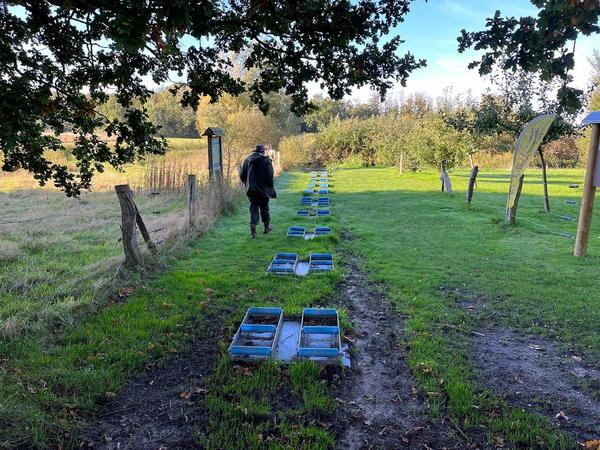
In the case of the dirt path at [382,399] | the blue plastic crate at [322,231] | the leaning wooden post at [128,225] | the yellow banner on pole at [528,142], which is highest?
the yellow banner on pole at [528,142]

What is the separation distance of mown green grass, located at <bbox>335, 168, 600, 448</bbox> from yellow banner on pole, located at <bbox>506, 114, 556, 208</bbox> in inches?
53.1

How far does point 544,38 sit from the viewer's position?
325 centimetres

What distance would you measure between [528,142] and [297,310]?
5.97 m

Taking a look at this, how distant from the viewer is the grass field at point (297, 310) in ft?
10.0

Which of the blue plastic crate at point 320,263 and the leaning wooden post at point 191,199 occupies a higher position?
the leaning wooden post at point 191,199

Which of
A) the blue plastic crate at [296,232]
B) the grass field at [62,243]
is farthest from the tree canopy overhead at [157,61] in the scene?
the blue plastic crate at [296,232]

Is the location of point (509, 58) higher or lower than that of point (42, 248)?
higher

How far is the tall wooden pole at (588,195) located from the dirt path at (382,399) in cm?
391

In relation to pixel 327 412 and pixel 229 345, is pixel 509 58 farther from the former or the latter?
pixel 229 345

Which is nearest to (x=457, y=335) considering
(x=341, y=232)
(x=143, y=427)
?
(x=143, y=427)

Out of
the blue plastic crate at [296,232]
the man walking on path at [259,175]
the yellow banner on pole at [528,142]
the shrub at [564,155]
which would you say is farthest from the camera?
the shrub at [564,155]

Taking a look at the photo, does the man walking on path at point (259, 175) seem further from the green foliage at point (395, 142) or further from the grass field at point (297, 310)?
the green foliage at point (395, 142)

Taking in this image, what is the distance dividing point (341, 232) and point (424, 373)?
6311 millimetres

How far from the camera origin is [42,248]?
8.02 metres
